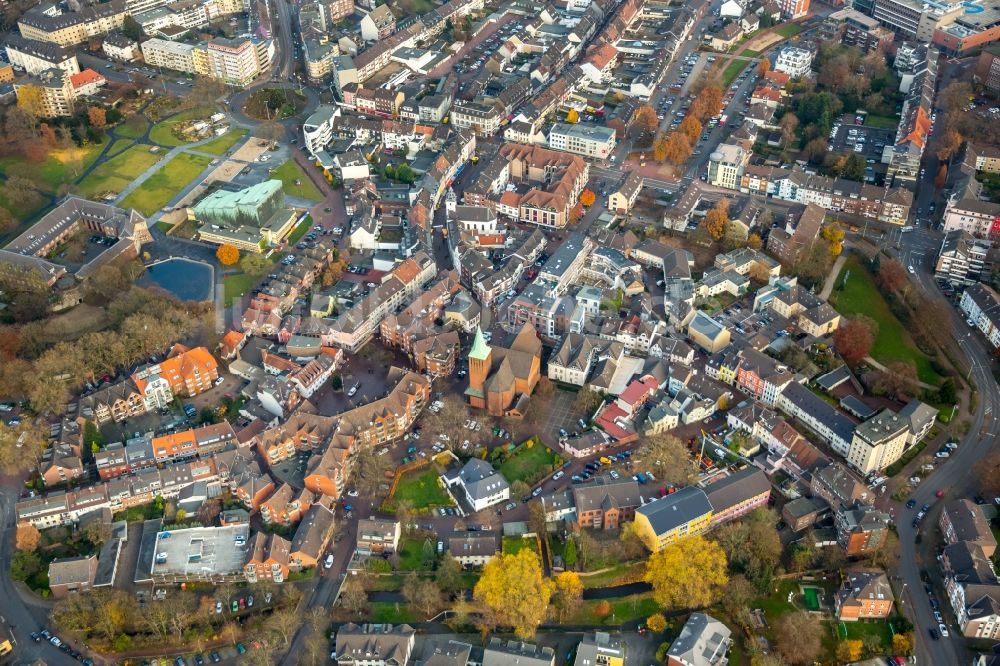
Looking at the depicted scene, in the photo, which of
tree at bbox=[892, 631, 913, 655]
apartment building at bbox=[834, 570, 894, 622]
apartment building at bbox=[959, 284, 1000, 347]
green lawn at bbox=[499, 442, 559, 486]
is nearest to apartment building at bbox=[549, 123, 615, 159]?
apartment building at bbox=[959, 284, 1000, 347]

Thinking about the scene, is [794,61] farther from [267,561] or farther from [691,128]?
[267,561]

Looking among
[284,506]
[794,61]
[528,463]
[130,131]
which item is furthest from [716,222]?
[130,131]

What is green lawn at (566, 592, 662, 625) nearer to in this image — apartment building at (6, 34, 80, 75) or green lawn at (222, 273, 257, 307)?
green lawn at (222, 273, 257, 307)

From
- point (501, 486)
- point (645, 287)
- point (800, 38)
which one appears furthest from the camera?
point (800, 38)

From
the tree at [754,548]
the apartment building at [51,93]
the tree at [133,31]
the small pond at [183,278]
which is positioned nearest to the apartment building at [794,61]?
the tree at [754,548]

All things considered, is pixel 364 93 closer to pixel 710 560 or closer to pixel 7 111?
pixel 7 111

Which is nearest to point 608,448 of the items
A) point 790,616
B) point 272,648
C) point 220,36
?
point 790,616
